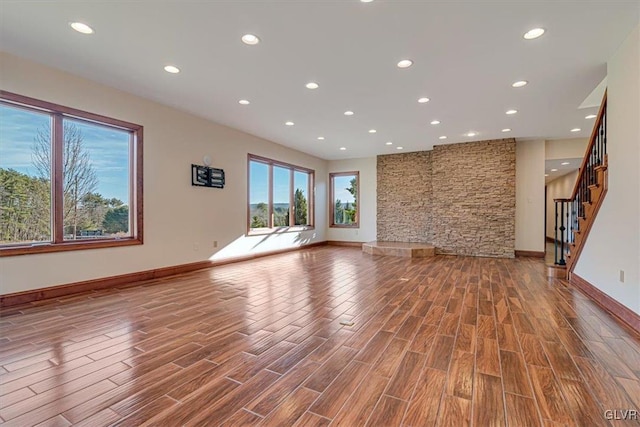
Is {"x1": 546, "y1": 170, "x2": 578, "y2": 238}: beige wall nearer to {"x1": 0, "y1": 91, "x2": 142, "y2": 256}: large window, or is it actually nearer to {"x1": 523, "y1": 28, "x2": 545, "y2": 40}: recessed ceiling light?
{"x1": 523, "y1": 28, "x2": 545, "y2": 40}: recessed ceiling light

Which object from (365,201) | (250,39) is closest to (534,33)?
(250,39)

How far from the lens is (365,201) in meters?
9.45

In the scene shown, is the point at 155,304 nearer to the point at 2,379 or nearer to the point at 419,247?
the point at 2,379

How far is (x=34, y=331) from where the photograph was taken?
264cm

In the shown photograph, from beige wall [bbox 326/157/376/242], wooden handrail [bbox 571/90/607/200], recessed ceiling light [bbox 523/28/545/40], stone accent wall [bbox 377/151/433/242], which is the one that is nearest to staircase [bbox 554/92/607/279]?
wooden handrail [bbox 571/90/607/200]

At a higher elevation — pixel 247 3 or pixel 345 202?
pixel 247 3

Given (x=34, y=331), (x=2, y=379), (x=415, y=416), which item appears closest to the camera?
(x=415, y=416)

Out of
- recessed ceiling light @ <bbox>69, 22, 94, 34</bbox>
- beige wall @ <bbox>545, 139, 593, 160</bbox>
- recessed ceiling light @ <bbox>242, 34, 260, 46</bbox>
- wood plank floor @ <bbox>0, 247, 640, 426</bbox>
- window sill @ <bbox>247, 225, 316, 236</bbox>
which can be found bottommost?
wood plank floor @ <bbox>0, 247, 640, 426</bbox>

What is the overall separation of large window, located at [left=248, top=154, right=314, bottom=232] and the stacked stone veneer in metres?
2.85

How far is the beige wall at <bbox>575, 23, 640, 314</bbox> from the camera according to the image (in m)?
2.73

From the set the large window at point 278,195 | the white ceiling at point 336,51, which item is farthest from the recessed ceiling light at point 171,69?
the large window at point 278,195

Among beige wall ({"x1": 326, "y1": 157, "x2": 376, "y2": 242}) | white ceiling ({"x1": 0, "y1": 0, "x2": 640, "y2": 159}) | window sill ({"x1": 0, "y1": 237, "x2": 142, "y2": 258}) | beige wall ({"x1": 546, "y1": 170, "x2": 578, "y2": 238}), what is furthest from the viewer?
beige wall ({"x1": 546, "y1": 170, "x2": 578, "y2": 238})

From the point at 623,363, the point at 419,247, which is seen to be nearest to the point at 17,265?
the point at 623,363

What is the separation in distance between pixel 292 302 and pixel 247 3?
3.02 meters
